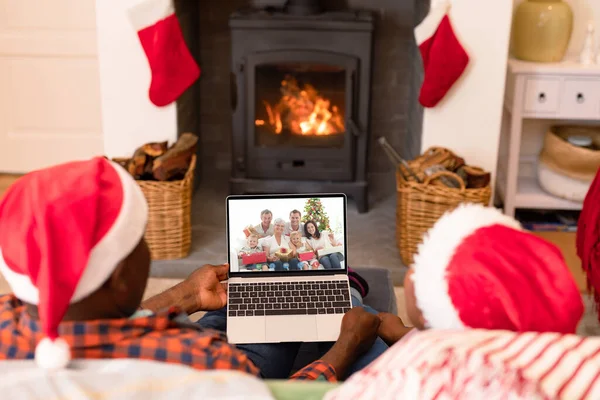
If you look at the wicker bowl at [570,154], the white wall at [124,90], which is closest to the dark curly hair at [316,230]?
the white wall at [124,90]

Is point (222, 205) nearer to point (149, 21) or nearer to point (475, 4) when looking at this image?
point (149, 21)

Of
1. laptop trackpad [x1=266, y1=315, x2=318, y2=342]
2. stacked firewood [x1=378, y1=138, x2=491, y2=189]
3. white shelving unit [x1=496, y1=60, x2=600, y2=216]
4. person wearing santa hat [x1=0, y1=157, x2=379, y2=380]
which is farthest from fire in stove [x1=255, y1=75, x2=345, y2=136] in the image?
person wearing santa hat [x1=0, y1=157, x2=379, y2=380]

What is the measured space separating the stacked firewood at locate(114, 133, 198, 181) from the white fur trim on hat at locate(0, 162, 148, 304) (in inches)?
65.5

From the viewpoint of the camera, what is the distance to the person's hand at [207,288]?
1.74 m

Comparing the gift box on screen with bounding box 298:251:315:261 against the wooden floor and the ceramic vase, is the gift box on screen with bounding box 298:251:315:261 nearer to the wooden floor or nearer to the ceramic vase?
the ceramic vase

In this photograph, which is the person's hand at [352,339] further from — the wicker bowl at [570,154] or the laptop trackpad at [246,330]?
the wicker bowl at [570,154]

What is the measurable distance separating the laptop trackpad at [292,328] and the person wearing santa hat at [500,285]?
1.76 feet

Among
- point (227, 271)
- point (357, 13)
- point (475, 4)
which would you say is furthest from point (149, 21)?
point (227, 271)

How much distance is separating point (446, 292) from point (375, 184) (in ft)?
8.52

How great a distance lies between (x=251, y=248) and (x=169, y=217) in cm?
106

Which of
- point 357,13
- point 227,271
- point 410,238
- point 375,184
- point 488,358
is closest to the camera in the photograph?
point 488,358

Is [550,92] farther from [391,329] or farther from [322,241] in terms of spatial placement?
[391,329]

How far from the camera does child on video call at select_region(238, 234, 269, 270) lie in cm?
184

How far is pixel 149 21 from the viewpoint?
2.89 m
